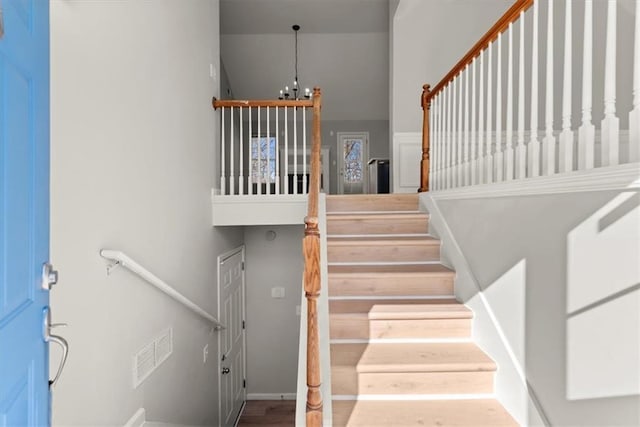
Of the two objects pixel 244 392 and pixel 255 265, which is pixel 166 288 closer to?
pixel 255 265

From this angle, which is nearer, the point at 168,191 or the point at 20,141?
the point at 20,141

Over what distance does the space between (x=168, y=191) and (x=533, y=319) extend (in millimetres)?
2292

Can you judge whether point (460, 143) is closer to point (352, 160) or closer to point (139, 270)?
point (139, 270)

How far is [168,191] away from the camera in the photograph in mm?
2494

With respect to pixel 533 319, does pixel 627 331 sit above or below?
above

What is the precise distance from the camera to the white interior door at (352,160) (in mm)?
7930

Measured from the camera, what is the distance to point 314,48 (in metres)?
6.16

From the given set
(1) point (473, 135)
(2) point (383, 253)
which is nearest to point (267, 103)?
(2) point (383, 253)

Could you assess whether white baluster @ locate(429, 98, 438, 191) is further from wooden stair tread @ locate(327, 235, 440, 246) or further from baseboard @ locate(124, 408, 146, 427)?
baseboard @ locate(124, 408, 146, 427)

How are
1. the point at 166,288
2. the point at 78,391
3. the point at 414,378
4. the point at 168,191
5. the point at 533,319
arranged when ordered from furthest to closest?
1. the point at 168,191
2. the point at 166,288
3. the point at 414,378
4. the point at 533,319
5. the point at 78,391

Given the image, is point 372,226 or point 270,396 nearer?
point 372,226

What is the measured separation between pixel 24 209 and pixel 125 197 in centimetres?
108

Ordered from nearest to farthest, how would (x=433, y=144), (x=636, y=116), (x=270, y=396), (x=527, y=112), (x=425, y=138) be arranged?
1. (x=636, y=116)
2. (x=433, y=144)
3. (x=425, y=138)
4. (x=527, y=112)
5. (x=270, y=396)

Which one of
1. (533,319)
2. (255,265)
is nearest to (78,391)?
(533,319)
